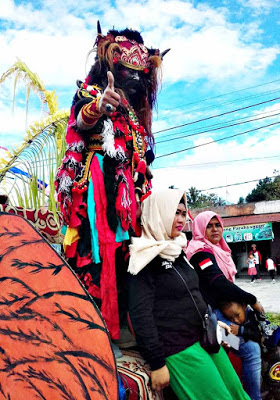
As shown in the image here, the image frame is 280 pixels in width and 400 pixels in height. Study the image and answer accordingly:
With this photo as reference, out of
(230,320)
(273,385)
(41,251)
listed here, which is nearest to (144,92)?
(41,251)

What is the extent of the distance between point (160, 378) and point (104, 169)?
3.46 ft

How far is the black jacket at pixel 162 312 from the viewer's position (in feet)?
5.47

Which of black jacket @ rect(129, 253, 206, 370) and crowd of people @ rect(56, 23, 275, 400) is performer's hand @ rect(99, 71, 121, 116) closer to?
crowd of people @ rect(56, 23, 275, 400)

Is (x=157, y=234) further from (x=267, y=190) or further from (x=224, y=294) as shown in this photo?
(x=267, y=190)

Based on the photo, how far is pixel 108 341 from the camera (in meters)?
1.32

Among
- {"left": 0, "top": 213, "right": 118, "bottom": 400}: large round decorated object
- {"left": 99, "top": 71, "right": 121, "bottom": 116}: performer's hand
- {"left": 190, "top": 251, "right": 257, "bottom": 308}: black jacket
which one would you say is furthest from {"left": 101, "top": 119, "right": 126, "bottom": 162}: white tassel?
{"left": 190, "top": 251, "right": 257, "bottom": 308}: black jacket

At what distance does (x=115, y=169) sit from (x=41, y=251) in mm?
808

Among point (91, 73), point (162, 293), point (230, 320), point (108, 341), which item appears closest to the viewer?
point (108, 341)

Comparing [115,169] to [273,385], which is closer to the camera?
[115,169]

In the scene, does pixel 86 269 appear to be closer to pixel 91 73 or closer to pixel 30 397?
pixel 30 397

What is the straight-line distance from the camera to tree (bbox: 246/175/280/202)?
29.1 meters

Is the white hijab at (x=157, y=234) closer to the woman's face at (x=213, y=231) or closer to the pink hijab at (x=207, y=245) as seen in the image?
the pink hijab at (x=207, y=245)

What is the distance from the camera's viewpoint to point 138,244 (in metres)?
1.82

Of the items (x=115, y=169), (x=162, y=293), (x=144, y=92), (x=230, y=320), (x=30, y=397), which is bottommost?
(x=230, y=320)
